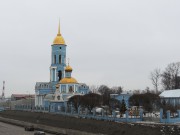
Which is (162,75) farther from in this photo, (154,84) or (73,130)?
(73,130)

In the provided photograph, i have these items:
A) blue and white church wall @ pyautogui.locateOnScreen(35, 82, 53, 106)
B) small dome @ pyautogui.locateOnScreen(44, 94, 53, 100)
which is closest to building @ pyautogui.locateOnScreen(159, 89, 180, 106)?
small dome @ pyautogui.locateOnScreen(44, 94, 53, 100)

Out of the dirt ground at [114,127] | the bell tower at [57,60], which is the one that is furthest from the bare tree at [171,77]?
the dirt ground at [114,127]

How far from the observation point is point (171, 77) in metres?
79.6

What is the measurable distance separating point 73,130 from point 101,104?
21829 mm

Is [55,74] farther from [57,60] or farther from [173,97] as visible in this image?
[173,97]

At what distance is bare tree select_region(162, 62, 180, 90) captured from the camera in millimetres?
78250

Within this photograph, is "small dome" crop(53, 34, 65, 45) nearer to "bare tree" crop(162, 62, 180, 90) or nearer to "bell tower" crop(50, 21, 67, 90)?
"bell tower" crop(50, 21, 67, 90)

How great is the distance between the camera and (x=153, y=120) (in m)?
39.4

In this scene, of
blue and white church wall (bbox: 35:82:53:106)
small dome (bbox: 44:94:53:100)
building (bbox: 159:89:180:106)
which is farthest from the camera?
blue and white church wall (bbox: 35:82:53:106)

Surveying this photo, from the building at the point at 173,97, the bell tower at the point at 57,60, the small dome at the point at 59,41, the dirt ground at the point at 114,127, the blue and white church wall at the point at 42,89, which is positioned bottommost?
the dirt ground at the point at 114,127

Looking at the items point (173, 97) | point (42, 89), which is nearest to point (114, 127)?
point (173, 97)

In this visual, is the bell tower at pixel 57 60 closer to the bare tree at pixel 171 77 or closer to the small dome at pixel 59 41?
the small dome at pixel 59 41

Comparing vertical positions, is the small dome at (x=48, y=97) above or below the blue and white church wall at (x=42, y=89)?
below

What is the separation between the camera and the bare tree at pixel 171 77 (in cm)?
7825
